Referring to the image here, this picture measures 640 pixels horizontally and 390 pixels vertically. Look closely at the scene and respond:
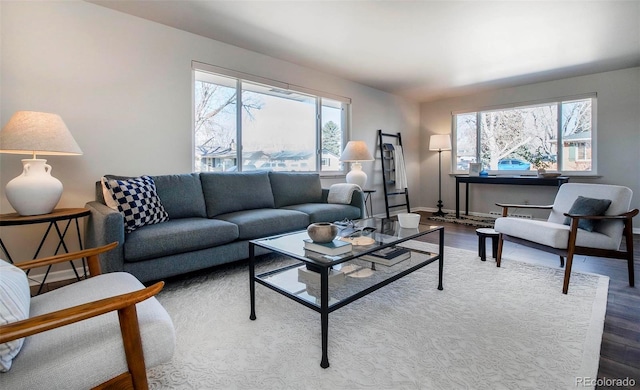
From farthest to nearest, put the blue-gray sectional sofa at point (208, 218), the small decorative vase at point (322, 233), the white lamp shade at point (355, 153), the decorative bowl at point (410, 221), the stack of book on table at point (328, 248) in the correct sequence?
the white lamp shade at point (355, 153) → the decorative bowl at point (410, 221) → the blue-gray sectional sofa at point (208, 218) → the small decorative vase at point (322, 233) → the stack of book on table at point (328, 248)

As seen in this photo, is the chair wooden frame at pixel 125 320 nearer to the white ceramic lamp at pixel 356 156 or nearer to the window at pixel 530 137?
the white ceramic lamp at pixel 356 156

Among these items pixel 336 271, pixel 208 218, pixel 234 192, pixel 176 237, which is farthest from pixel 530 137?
pixel 176 237

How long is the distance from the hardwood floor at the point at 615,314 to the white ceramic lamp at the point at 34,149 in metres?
3.23

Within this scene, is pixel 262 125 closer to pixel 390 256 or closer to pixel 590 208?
pixel 390 256

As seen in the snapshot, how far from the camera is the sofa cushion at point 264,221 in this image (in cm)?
256

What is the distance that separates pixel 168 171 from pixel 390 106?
159 inches

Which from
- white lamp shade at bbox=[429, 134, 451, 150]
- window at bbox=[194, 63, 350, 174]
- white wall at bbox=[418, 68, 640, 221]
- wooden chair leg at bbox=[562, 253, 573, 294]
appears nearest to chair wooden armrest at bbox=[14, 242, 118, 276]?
window at bbox=[194, 63, 350, 174]

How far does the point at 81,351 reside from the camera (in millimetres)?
891

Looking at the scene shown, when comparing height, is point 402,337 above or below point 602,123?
below

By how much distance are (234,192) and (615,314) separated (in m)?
3.01

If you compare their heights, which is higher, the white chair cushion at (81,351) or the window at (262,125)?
the window at (262,125)

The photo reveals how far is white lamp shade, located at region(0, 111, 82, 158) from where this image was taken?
1909 millimetres

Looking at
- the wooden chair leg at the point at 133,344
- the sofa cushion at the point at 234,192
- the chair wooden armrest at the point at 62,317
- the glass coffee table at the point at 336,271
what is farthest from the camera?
the sofa cushion at the point at 234,192

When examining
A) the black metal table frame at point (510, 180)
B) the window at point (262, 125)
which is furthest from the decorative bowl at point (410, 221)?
the black metal table frame at point (510, 180)
